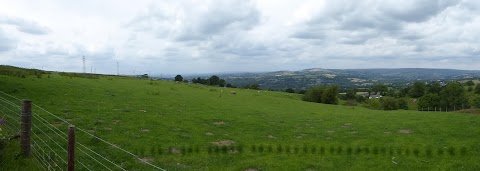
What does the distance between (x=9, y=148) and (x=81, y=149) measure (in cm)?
346

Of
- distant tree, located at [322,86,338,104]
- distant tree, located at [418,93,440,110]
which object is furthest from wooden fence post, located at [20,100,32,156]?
distant tree, located at [418,93,440,110]

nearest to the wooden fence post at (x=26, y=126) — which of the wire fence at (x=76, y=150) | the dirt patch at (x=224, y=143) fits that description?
the wire fence at (x=76, y=150)

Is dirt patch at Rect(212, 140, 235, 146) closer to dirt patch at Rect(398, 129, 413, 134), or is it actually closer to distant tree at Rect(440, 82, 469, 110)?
dirt patch at Rect(398, 129, 413, 134)

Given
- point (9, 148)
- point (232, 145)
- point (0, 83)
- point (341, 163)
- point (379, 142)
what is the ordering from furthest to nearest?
1. point (0, 83)
2. point (379, 142)
3. point (232, 145)
4. point (341, 163)
5. point (9, 148)

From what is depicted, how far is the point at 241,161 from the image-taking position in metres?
15.5

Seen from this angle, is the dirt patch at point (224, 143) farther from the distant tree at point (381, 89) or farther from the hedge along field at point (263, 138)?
the distant tree at point (381, 89)

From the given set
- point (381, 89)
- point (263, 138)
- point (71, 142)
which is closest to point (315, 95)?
point (263, 138)

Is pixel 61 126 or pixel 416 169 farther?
pixel 61 126

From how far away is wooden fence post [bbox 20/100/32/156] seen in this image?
35.2ft

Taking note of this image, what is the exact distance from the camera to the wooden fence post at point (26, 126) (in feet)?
35.2

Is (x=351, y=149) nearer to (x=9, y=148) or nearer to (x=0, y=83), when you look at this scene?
(x=9, y=148)

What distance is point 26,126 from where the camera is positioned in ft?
35.8

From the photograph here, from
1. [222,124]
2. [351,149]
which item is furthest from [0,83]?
[351,149]

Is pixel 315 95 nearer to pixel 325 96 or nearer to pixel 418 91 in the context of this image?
pixel 325 96
